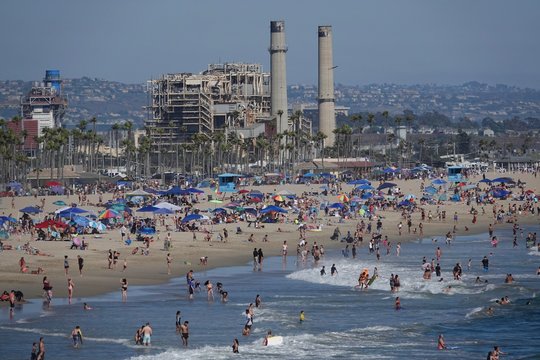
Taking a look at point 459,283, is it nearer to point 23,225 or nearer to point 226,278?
point 226,278

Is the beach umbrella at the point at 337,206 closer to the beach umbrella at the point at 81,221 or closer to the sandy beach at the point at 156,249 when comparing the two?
the sandy beach at the point at 156,249

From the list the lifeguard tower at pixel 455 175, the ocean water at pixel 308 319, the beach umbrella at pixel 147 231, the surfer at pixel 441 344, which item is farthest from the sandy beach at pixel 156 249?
the lifeguard tower at pixel 455 175

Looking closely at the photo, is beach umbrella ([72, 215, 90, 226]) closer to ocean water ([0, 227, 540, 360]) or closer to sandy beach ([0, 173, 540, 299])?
sandy beach ([0, 173, 540, 299])

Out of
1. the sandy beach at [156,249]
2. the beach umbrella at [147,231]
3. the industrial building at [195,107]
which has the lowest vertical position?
the sandy beach at [156,249]

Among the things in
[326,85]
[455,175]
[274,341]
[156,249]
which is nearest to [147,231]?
[156,249]

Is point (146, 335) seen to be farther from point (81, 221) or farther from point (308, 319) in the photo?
point (81, 221)

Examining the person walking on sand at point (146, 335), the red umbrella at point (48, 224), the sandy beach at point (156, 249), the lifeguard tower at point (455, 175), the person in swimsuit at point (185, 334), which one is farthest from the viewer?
the lifeguard tower at point (455, 175)

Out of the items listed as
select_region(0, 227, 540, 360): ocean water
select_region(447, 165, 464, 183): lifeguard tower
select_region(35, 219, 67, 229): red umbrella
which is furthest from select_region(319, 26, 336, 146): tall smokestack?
select_region(0, 227, 540, 360): ocean water
